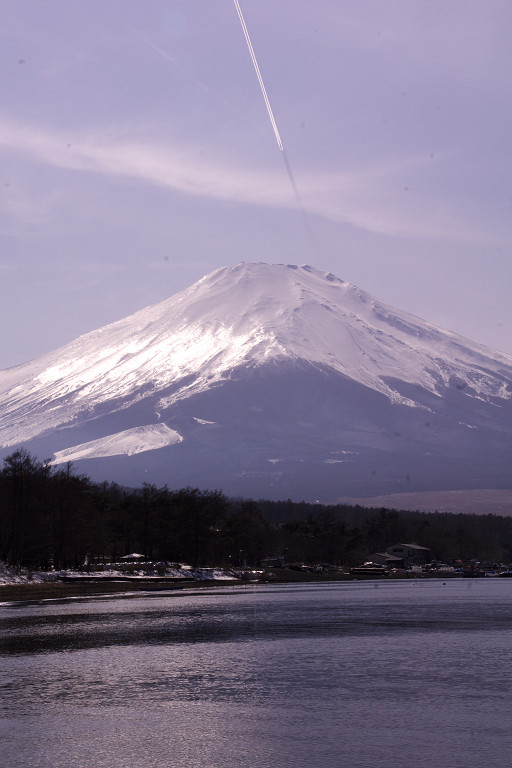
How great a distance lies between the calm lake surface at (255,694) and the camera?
75.1 ft

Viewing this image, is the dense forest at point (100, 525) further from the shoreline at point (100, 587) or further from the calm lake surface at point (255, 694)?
the calm lake surface at point (255, 694)

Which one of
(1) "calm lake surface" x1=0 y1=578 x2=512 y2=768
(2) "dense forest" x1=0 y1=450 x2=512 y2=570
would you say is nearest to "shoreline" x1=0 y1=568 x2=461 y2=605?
(2) "dense forest" x1=0 y1=450 x2=512 y2=570

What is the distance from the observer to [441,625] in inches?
2229

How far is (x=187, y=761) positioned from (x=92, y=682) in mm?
12018

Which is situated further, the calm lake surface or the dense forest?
the dense forest

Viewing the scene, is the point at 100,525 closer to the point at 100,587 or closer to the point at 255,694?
the point at 100,587

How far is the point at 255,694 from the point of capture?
30.8m

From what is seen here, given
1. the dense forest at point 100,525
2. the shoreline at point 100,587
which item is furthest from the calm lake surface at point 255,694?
the dense forest at point 100,525

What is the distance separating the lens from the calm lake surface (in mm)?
22891

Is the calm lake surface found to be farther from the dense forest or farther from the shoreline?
the dense forest

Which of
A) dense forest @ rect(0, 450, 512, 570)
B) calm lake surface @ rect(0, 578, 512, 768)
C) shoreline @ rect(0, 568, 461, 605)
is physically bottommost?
calm lake surface @ rect(0, 578, 512, 768)

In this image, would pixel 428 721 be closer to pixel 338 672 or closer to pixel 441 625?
pixel 338 672

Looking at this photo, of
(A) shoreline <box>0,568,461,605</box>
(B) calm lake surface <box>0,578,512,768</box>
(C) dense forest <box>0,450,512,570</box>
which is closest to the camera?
(B) calm lake surface <box>0,578,512,768</box>

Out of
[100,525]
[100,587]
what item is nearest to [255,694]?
[100,587]
